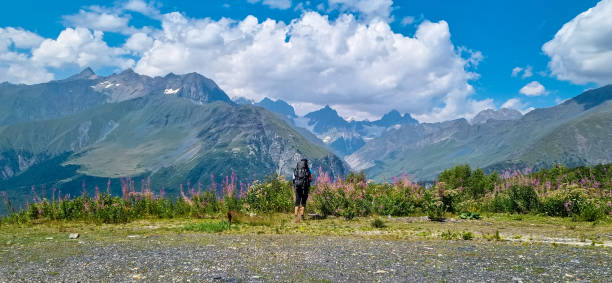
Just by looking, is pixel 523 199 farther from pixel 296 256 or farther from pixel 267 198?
pixel 296 256

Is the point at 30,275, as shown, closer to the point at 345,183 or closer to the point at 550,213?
the point at 345,183

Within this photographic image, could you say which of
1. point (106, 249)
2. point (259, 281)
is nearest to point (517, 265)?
point (259, 281)

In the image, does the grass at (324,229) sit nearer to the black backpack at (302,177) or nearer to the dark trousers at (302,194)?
the dark trousers at (302,194)

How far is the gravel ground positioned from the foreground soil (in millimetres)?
21

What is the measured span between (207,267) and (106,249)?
3450 mm

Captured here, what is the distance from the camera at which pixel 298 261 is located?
9219 millimetres

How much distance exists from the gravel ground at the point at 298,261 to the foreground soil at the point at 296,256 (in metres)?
Answer: 0.02

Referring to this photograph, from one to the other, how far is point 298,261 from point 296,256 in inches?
20.5


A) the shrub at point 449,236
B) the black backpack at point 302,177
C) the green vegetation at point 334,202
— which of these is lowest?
the shrub at point 449,236

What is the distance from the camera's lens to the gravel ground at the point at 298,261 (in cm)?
786

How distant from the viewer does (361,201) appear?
66.7ft

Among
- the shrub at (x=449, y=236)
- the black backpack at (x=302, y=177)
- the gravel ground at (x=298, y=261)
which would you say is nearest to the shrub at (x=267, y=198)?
the black backpack at (x=302, y=177)

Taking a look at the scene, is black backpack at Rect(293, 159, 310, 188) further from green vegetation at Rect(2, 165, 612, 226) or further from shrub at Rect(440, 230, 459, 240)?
shrub at Rect(440, 230, 459, 240)

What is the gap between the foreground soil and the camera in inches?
313
